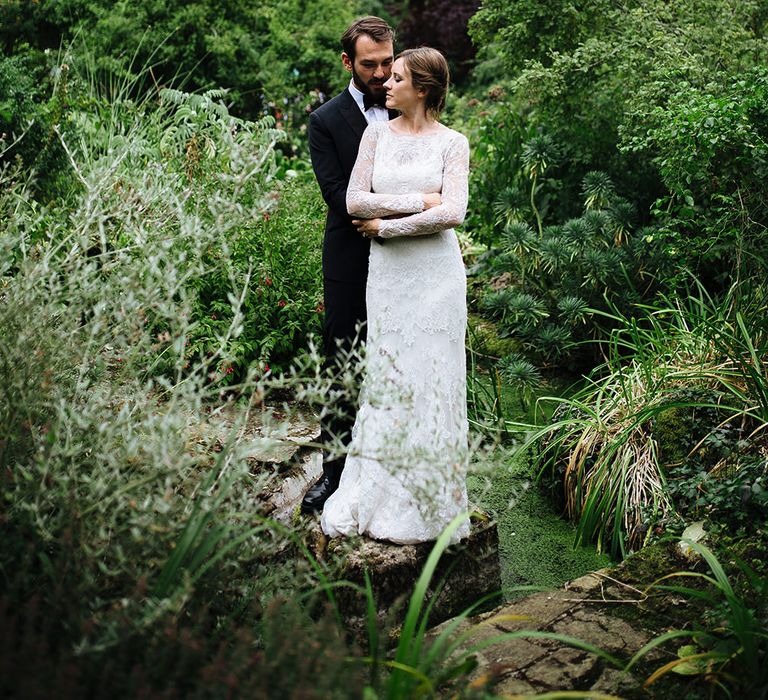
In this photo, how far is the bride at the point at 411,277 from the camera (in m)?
3.51

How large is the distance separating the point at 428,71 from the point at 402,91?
0.44ft

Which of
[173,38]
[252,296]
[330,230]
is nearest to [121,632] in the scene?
[330,230]

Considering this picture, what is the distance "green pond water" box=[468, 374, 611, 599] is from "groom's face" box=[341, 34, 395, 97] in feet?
5.61

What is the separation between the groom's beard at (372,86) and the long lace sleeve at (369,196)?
269 mm

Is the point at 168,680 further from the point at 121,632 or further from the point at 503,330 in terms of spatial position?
the point at 503,330

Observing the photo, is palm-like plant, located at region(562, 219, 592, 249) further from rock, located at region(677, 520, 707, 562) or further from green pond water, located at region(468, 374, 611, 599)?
rock, located at region(677, 520, 707, 562)

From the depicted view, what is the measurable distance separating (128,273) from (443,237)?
51.6 inches

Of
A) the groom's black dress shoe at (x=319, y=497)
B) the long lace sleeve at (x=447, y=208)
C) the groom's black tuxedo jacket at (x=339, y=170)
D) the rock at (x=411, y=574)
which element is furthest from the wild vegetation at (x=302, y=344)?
the long lace sleeve at (x=447, y=208)

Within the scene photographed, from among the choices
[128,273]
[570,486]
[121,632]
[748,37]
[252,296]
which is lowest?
[570,486]

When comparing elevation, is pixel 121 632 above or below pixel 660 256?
below

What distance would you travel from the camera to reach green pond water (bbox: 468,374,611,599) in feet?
12.8

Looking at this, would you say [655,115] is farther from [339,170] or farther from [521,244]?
[339,170]

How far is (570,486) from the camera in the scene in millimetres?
4371

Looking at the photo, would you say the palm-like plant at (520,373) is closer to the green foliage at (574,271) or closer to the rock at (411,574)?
the green foliage at (574,271)
